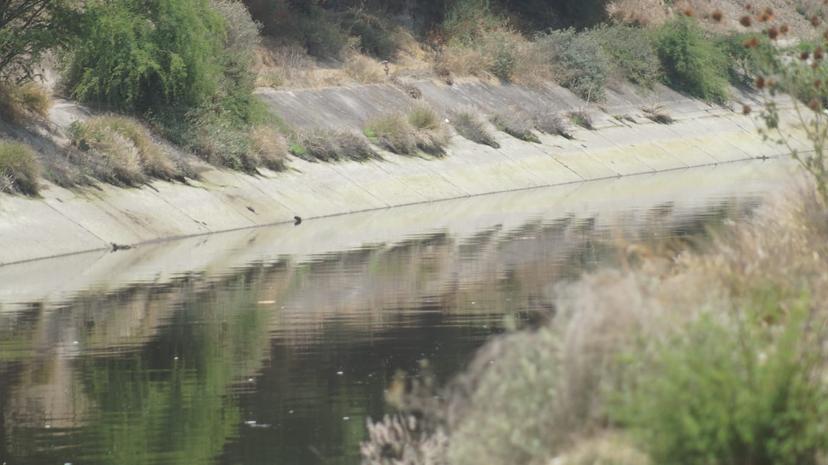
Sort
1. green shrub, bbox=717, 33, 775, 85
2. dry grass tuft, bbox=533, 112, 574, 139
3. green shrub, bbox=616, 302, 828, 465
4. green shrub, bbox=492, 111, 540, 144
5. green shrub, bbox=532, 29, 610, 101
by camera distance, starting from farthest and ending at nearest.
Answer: green shrub, bbox=717, 33, 775, 85, green shrub, bbox=532, 29, 610, 101, dry grass tuft, bbox=533, 112, 574, 139, green shrub, bbox=492, 111, 540, 144, green shrub, bbox=616, 302, 828, 465

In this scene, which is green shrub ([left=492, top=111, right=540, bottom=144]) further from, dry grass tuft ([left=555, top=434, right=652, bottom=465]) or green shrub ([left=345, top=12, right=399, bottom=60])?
dry grass tuft ([left=555, top=434, right=652, bottom=465])

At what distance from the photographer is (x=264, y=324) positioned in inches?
820

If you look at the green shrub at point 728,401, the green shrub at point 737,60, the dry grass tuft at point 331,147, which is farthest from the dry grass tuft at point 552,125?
the green shrub at point 728,401

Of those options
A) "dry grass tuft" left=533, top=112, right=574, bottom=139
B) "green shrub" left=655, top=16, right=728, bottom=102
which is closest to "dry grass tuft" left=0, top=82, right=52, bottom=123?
"dry grass tuft" left=533, top=112, right=574, bottom=139

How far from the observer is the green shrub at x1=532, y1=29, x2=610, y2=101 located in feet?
188

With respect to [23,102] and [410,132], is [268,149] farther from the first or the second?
[410,132]

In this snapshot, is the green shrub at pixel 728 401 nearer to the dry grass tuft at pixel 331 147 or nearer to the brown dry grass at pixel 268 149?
the brown dry grass at pixel 268 149

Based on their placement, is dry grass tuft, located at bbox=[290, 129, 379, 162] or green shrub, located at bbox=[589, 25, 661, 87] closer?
dry grass tuft, located at bbox=[290, 129, 379, 162]

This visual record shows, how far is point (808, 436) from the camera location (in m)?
8.77

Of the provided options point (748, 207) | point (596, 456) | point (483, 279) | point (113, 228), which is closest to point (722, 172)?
point (748, 207)

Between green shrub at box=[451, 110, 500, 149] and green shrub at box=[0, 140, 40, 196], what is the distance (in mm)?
17423

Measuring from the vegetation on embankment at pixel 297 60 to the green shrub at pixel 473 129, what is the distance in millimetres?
51

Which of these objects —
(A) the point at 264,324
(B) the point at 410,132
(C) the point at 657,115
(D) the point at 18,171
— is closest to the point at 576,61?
(C) the point at 657,115

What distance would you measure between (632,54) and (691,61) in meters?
2.13
